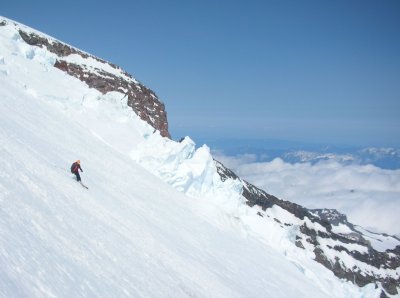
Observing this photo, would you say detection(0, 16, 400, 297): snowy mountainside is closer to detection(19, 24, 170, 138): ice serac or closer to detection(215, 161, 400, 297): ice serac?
detection(19, 24, 170, 138): ice serac

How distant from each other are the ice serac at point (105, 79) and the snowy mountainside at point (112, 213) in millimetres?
25701

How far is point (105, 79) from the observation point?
9062cm

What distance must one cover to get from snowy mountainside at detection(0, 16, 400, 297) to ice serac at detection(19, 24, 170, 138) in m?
25.7

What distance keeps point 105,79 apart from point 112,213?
75102 mm

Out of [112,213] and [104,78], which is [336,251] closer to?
[104,78]

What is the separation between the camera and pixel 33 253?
10.4 m

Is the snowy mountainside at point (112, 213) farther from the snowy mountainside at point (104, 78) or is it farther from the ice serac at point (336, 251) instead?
the ice serac at point (336, 251)

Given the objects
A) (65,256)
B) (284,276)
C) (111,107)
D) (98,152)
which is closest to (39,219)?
(65,256)

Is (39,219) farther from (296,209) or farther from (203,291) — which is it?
(296,209)

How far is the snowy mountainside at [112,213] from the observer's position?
11.8m

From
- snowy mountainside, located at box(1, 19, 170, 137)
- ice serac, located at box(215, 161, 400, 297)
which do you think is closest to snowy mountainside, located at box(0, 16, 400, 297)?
snowy mountainside, located at box(1, 19, 170, 137)

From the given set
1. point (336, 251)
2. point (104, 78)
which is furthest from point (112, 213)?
point (336, 251)

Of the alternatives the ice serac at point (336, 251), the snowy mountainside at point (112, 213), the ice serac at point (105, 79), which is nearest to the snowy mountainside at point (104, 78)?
the ice serac at point (105, 79)

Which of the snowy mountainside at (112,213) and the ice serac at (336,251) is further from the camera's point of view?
the ice serac at (336,251)
